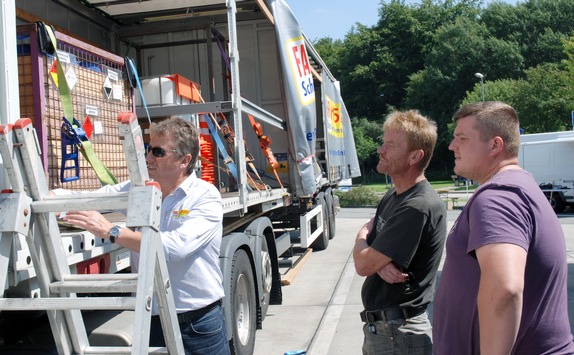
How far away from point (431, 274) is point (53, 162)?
2.14m

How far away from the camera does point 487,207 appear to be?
6.22 ft

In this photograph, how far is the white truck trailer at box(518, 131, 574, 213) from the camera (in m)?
19.1

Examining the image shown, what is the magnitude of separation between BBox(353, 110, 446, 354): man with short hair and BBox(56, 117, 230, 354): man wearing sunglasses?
0.71 meters

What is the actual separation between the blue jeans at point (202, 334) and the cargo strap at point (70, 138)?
3.11 feet

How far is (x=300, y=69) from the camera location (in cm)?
757

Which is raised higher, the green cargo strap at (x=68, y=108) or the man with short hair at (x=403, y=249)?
the green cargo strap at (x=68, y=108)

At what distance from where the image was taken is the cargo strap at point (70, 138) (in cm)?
319

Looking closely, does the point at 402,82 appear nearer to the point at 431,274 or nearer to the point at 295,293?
the point at 295,293

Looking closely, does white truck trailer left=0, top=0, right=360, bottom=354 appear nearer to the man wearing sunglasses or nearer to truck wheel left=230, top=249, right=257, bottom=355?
truck wheel left=230, top=249, right=257, bottom=355

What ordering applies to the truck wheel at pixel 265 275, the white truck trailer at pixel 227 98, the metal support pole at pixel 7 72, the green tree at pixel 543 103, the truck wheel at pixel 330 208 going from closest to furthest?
the metal support pole at pixel 7 72, the white truck trailer at pixel 227 98, the truck wheel at pixel 265 275, the truck wheel at pixel 330 208, the green tree at pixel 543 103

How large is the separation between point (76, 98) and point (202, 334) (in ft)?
5.43

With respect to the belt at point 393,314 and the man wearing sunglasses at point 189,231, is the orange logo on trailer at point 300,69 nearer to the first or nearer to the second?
the man wearing sunglasses at point 189,231

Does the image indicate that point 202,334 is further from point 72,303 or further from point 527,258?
point 527,258

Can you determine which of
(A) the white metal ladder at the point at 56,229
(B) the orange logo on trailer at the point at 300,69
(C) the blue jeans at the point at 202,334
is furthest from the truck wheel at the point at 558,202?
(A) the white metal ladder at the point at 56,229
